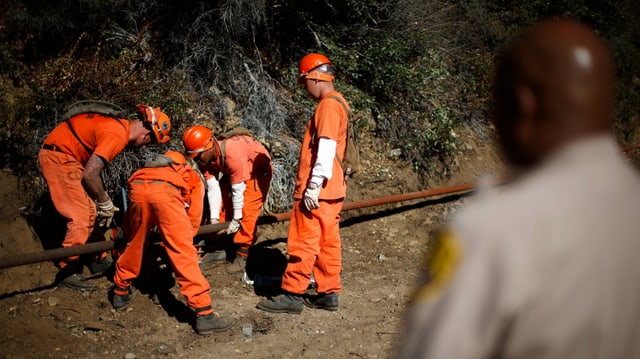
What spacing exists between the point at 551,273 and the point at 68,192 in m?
5.15

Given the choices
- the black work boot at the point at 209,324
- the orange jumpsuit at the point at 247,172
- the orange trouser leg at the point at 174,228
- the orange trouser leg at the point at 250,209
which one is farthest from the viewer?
the orange trouser leg at the point at 250,209

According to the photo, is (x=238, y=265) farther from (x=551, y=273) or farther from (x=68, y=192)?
(x=551, y=273)

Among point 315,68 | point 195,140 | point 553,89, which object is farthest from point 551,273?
point 195,140

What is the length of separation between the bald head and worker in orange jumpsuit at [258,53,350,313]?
3426 millimetres

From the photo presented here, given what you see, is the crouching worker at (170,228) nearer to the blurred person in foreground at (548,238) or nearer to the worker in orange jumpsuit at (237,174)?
the worker in orange jumpsuit at (237,174)

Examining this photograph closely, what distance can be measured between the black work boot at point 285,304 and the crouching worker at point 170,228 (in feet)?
1.49

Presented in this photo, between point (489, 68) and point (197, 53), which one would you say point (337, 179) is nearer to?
point (197, 53)

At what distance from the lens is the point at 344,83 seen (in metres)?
9.07

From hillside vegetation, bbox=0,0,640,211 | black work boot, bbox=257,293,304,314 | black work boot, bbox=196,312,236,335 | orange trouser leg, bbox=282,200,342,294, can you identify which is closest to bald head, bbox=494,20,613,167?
orange trouser leg, bbox=282,200,342,294

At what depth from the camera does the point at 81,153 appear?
5.24 m

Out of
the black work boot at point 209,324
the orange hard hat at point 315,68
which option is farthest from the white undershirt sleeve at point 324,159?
the black work boot at point 209,324

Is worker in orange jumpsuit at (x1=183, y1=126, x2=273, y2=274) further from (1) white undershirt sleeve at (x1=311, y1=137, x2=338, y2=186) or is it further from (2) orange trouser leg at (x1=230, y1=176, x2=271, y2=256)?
(1) white undershirt sleeve at (x1=311, y1=137, x2=338, y2=186)

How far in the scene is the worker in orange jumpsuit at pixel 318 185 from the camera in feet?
15.0

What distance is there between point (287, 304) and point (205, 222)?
6.30ft
